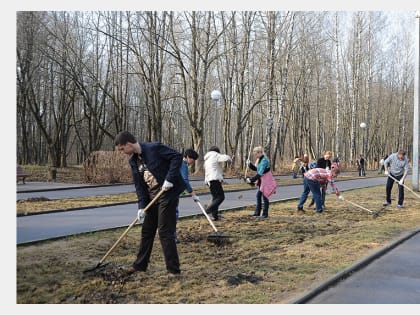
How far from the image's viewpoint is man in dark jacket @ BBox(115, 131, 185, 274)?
5438 mm

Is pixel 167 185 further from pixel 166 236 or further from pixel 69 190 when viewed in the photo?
pixel 69 190

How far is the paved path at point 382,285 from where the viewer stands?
15.6 feet

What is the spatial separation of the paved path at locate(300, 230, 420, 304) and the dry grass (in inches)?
10.0

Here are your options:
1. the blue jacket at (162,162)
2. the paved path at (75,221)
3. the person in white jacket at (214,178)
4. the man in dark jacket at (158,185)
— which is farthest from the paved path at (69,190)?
the blue jacket at (162,162)

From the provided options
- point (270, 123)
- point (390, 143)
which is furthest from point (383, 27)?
point (390, 143)

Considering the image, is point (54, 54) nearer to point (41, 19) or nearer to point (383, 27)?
point (41, 19)

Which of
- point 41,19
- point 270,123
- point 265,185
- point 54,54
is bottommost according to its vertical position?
point 265,185

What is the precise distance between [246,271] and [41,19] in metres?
27.0

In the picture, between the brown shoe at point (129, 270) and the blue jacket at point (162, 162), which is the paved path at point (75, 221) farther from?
the blue jacket at point (162, 162)

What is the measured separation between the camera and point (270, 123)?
87.6 feet

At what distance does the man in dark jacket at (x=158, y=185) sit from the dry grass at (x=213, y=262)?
266 millimetres

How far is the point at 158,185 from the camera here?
18.4ft

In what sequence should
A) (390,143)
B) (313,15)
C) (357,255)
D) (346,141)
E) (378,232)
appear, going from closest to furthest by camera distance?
(357,255)
(378,232)
(313,15)
(346,141)
(390,143)

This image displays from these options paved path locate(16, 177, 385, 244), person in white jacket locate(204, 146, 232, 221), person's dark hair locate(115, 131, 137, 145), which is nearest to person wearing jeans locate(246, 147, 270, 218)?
person in white jacket locate(204, 146, 232, 221)
